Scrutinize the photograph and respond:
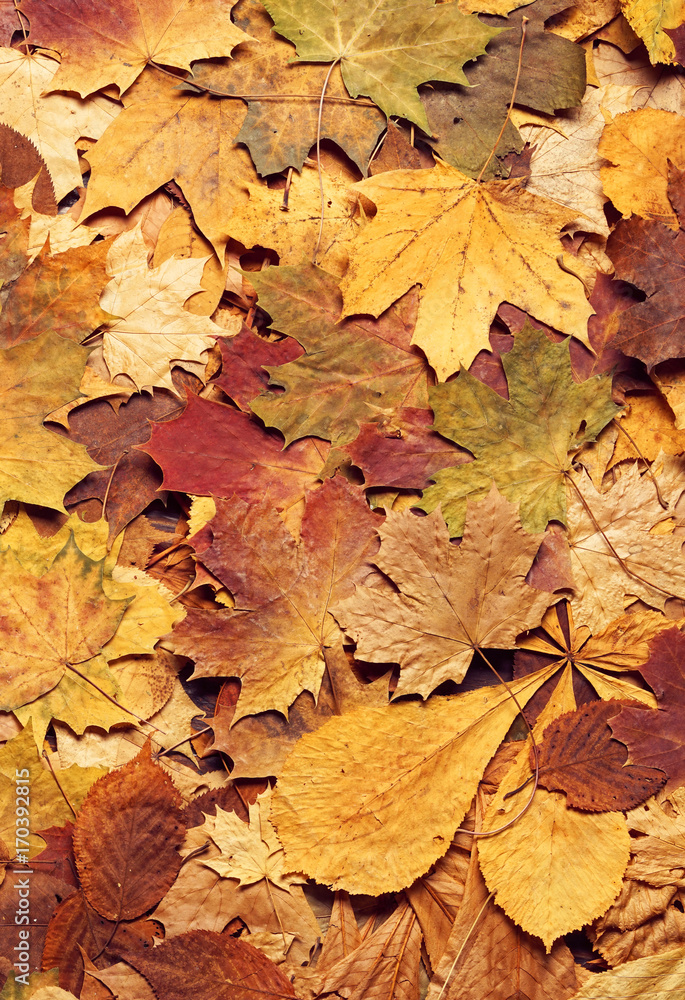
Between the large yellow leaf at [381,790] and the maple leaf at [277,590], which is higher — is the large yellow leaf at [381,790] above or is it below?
below

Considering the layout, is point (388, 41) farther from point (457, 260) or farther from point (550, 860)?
point (550, 860)

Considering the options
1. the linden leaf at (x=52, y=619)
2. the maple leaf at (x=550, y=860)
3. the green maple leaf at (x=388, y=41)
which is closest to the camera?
the maple leaf at (x=550, y=860)

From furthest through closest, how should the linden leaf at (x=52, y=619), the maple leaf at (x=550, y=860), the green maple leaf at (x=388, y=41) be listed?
the green maple leaf at (x=388, y=41), the linden leaf at (x=52, y=619), the maple leaf at (x=550, y=860)

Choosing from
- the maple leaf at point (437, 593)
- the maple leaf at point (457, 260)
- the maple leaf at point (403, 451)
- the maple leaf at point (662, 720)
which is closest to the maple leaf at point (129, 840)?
the maple leaf at point (437, 593)

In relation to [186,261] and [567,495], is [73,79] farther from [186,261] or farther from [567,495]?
[567,495]

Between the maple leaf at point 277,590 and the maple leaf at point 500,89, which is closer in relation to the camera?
the maple leaf at point 277,590

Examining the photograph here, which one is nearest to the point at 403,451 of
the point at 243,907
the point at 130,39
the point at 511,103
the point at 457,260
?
the point at 457,260

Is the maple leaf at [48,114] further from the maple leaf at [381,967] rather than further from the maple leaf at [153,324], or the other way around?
the maple leaf at [381,967]

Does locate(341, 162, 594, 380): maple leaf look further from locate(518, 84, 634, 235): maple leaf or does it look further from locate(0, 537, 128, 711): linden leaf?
locate(0, 537, 128, 711): linden leaf
